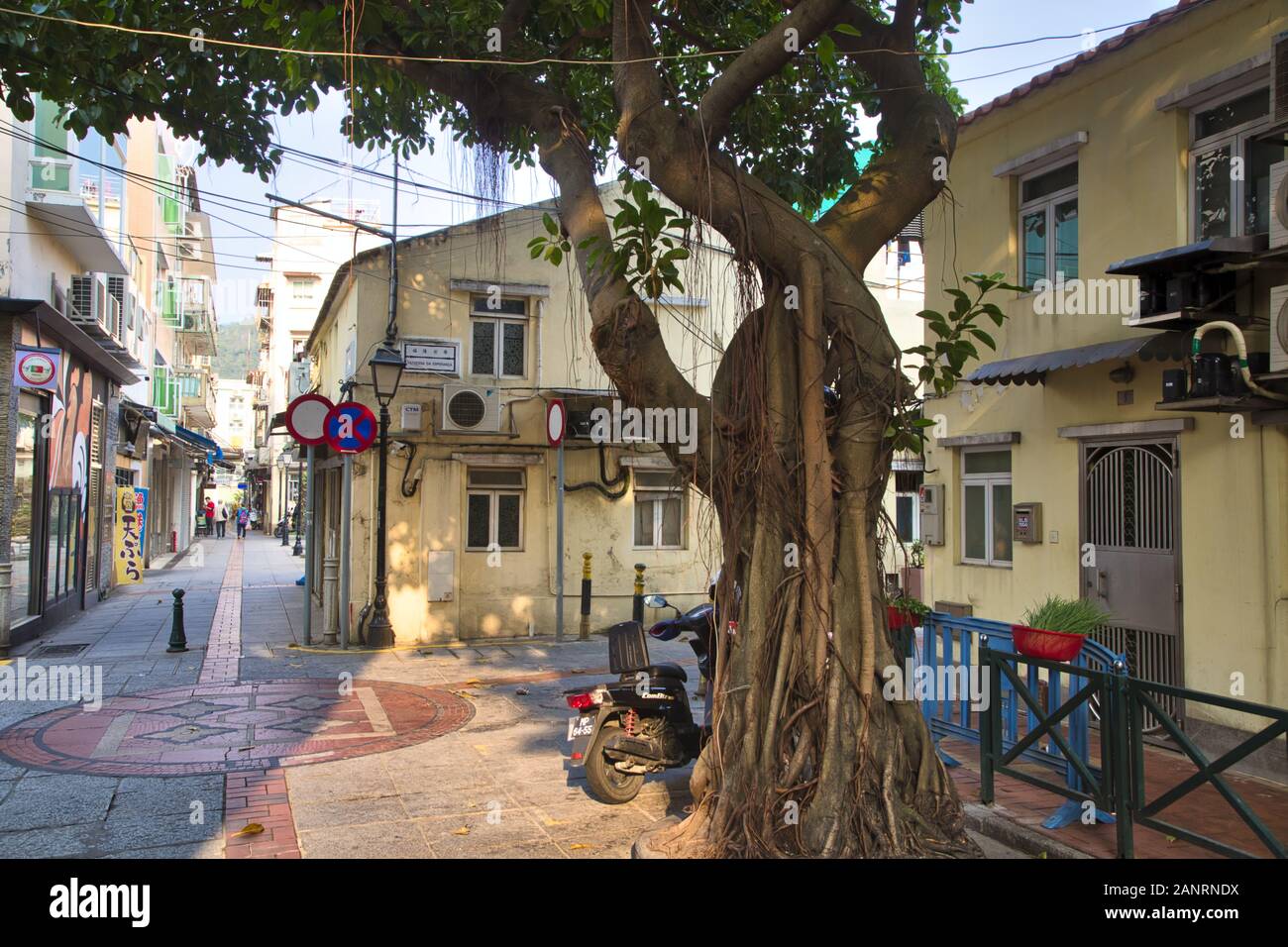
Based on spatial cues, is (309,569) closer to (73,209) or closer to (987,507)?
(73,209)

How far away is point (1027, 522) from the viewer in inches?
354

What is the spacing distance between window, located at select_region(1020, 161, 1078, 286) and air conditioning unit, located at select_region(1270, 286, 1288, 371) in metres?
2.46

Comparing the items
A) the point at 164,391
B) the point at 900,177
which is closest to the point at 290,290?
the point at 164,391

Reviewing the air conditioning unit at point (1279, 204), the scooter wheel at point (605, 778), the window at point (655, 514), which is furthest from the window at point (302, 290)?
the air conditioning unit at point (1279, 204)

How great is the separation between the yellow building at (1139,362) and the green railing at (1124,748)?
2.28m

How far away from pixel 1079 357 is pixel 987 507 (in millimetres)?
2339

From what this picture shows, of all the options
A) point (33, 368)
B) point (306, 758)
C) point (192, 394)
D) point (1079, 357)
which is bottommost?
point (306, 758)

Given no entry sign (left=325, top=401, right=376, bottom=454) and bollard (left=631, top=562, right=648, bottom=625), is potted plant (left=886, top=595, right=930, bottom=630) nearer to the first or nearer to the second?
bollard (left=631, top=562, right=648, bottom=625)

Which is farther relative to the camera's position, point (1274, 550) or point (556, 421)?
point (556, 421)

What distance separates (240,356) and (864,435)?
146 metres

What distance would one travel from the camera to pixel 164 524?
34.3 metres

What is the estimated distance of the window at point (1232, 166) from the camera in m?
7.14

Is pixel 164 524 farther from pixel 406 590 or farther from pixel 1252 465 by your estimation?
pixel 1252 465
